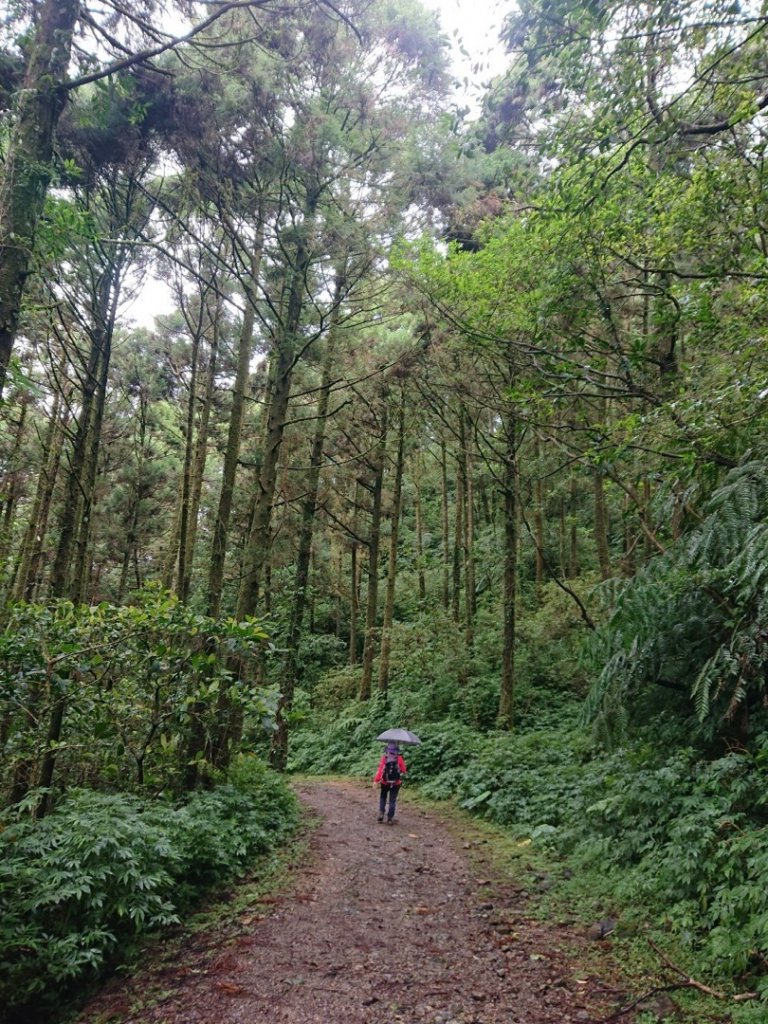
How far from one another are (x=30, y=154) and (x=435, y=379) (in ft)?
32.4

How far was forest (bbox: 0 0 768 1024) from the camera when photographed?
4.54 meters

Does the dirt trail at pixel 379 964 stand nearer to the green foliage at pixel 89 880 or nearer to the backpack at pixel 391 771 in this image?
the green foliage at pixel 89 880

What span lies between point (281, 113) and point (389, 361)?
619 centimetres

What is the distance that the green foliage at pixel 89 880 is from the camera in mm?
4125

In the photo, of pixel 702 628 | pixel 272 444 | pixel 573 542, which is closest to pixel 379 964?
pixel 702 628

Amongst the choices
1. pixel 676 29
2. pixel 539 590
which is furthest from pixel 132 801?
pixel 539 590

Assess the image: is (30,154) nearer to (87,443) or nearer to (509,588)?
(87,443)

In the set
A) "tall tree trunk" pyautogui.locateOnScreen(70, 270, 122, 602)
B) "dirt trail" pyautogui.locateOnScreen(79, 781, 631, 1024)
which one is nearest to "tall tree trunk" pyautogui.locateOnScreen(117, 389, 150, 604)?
"tall tree trunk" pyautogui.locateOnScreen(70, 270, 122, 602)

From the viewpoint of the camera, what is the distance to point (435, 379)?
13.5m

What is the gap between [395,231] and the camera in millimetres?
10367

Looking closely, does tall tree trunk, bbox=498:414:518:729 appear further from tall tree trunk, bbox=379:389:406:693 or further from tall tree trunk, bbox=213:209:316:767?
tall tree trunk, bbox=213:209:316:767

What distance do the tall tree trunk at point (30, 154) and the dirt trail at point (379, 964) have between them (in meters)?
4.67

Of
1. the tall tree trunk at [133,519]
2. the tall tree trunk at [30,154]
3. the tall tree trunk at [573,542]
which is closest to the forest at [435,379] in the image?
the tall tree trunk at [30,154]

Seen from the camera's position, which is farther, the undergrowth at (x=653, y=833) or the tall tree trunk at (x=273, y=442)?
the tall tree trunk at (x=273, y=442)
